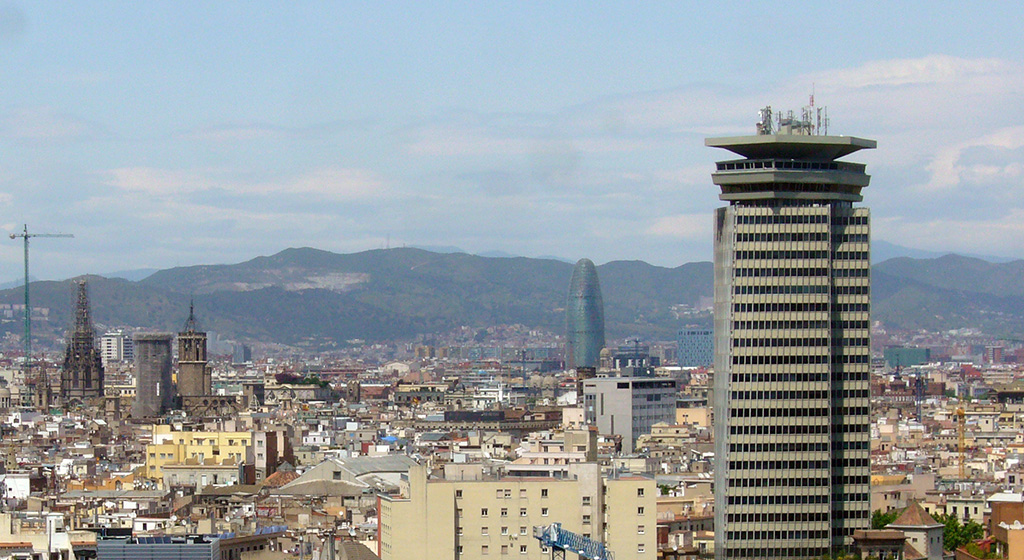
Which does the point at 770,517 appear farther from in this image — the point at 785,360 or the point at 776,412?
the point at 785,360

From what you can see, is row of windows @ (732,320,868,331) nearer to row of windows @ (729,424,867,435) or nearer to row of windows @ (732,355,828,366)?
row of windows @ (732,355,828,366)

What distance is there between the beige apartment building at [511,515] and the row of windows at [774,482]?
20.1 meters

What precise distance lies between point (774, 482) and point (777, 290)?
10.0 m

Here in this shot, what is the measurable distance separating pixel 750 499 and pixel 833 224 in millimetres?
15178

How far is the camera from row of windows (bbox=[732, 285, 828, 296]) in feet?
421

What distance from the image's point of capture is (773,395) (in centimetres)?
12825

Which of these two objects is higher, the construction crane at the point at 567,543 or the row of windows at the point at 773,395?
the row of windows at the point at 773,395

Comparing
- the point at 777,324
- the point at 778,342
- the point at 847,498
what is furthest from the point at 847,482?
the point at 777,324

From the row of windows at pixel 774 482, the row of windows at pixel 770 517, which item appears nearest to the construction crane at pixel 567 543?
the row of windows at pixel 770 517

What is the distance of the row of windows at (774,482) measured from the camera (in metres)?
128

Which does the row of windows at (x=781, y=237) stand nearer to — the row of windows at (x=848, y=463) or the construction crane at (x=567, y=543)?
the row of windows at (x=848, y=463)

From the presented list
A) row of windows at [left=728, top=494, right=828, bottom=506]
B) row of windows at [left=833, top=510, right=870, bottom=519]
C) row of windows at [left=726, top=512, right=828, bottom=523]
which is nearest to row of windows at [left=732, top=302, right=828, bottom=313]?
row of windows at [left=728, top=494, right=828, bottom=506]

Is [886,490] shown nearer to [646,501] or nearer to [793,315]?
[793,315]

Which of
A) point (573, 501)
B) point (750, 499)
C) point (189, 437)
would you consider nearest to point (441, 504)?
point (573, 501)
